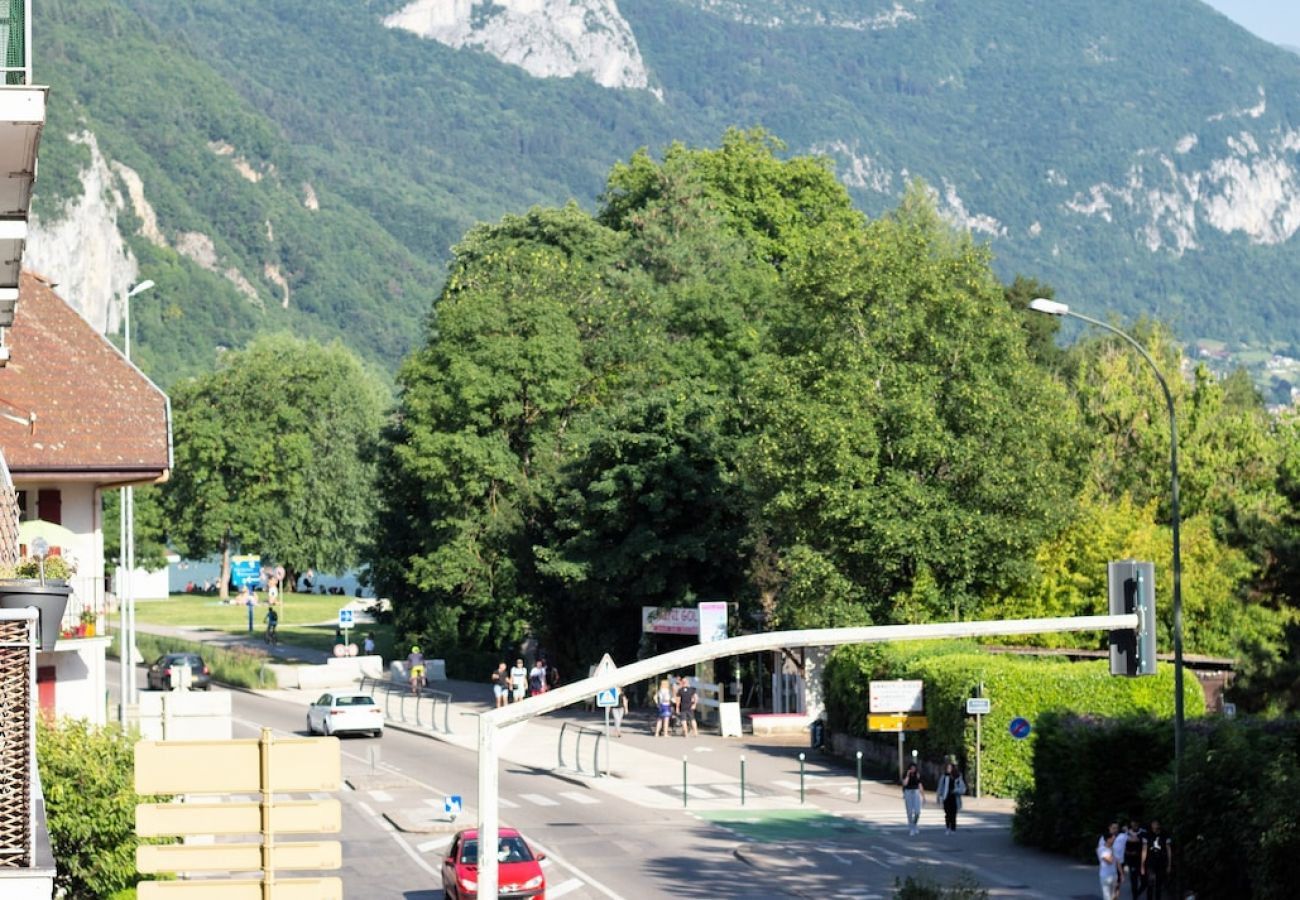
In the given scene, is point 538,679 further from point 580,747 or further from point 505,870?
point 505,870

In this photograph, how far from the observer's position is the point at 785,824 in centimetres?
3909

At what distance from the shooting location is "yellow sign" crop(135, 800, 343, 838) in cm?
848

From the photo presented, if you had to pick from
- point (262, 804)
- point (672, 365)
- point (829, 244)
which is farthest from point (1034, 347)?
point (262, 804)

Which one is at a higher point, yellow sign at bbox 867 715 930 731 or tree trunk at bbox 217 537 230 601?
tree trunk at bbox 217 537 230 601

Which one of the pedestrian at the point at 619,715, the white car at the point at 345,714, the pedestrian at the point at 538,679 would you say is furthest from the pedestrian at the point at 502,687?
the white car at the point at 345,714

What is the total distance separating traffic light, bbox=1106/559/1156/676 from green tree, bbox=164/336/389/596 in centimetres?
9858


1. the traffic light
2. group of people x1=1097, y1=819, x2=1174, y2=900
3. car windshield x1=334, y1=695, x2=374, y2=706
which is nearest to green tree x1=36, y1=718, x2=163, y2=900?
the traffic light

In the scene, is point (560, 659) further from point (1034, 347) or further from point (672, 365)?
point (1034, 347)

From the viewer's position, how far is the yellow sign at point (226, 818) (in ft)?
27.8

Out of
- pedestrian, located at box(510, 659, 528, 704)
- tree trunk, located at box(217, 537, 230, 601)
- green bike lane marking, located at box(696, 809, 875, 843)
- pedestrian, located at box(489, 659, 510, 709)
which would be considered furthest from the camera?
tree trunk, located at box(217, 537, 230, 601)

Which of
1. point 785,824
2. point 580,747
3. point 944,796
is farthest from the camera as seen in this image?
point 580,747

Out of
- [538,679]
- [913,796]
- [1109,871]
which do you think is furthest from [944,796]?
[538,679]

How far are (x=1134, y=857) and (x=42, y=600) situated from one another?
2059 centimetres

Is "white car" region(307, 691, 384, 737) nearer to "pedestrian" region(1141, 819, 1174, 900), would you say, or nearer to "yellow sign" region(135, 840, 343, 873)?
"pedestrian" region(1141, 819, 1174, 900)
